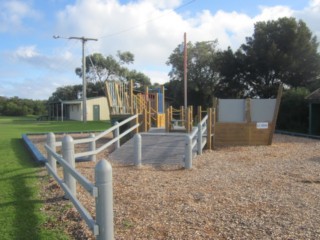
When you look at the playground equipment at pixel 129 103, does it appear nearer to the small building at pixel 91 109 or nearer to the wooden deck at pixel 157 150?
the wooden deck at pixel 157 150

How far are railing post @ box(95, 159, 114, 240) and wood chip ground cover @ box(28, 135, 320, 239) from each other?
682mm

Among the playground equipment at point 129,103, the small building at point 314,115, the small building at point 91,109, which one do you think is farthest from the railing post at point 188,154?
the small building at point 91,109

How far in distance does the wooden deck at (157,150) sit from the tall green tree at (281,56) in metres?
25.2

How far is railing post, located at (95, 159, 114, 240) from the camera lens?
4.14m

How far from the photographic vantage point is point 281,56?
3584 cm

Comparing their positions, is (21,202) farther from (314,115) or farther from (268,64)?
(268,64)

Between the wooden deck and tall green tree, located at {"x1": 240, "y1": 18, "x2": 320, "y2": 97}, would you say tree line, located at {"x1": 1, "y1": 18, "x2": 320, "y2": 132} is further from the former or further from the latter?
the wooden deck

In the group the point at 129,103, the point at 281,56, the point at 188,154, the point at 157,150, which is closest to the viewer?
the point at 188,154

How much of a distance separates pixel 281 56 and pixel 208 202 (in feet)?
105

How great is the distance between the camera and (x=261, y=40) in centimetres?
3750

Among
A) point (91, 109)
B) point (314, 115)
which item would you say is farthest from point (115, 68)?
point (314, 115)

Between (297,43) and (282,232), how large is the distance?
34347mm

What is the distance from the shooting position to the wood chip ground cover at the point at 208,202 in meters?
5.08

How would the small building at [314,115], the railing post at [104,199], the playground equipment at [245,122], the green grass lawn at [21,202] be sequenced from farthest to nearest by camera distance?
1. the small building at [314,115]
2. the playground equipment at [245,122]
3. the green grass lawn at [21,202]
4. the railing post at [104,199]
